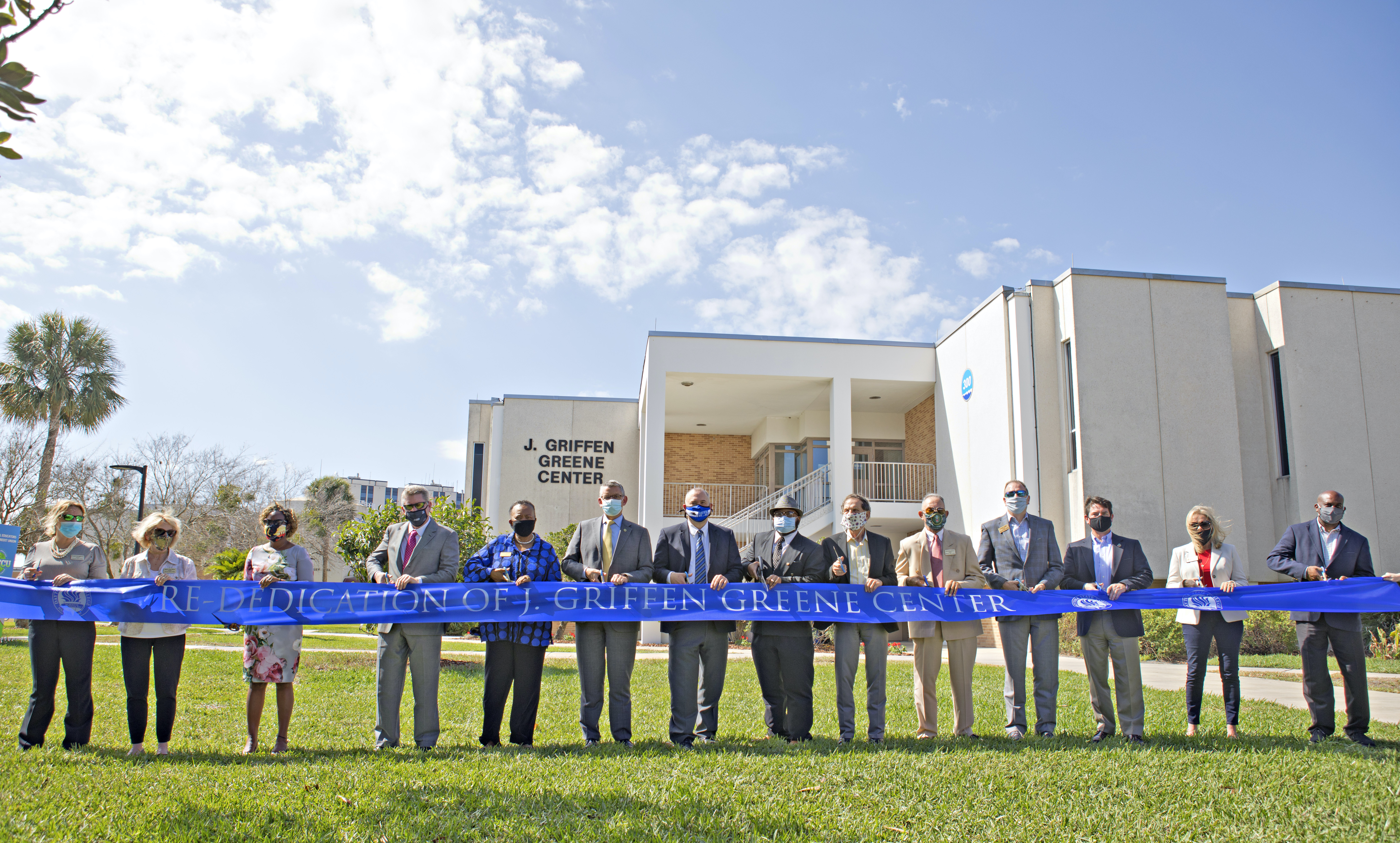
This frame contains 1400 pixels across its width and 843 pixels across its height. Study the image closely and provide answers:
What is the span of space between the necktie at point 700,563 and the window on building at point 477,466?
85.8 feet

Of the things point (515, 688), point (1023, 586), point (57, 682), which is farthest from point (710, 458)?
point (57, 682)

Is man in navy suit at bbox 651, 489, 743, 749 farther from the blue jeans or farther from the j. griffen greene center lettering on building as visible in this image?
the j. griffen greene center lettering on building

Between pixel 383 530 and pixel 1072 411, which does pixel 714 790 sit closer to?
pixel 383 530

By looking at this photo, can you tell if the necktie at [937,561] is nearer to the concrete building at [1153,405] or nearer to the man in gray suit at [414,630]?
the man in gray suit at [414,630]

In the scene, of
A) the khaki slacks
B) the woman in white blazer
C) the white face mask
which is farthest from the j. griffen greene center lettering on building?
the woman in white blazer

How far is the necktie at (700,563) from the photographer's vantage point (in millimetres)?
6781

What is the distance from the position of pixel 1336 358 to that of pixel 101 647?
75.8ft

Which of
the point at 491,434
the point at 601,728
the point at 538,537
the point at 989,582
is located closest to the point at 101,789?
the point at 538,537

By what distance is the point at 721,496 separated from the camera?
1056 inches

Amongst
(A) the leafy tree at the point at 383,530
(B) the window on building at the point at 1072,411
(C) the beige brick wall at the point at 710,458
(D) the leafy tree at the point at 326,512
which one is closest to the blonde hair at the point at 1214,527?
(A) the leafy tree at the point at 383,530

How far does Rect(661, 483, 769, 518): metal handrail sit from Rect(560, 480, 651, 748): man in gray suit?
16746mm

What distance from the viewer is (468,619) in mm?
6230

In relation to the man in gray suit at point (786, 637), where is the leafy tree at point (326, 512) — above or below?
above

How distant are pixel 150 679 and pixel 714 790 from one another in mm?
3940
